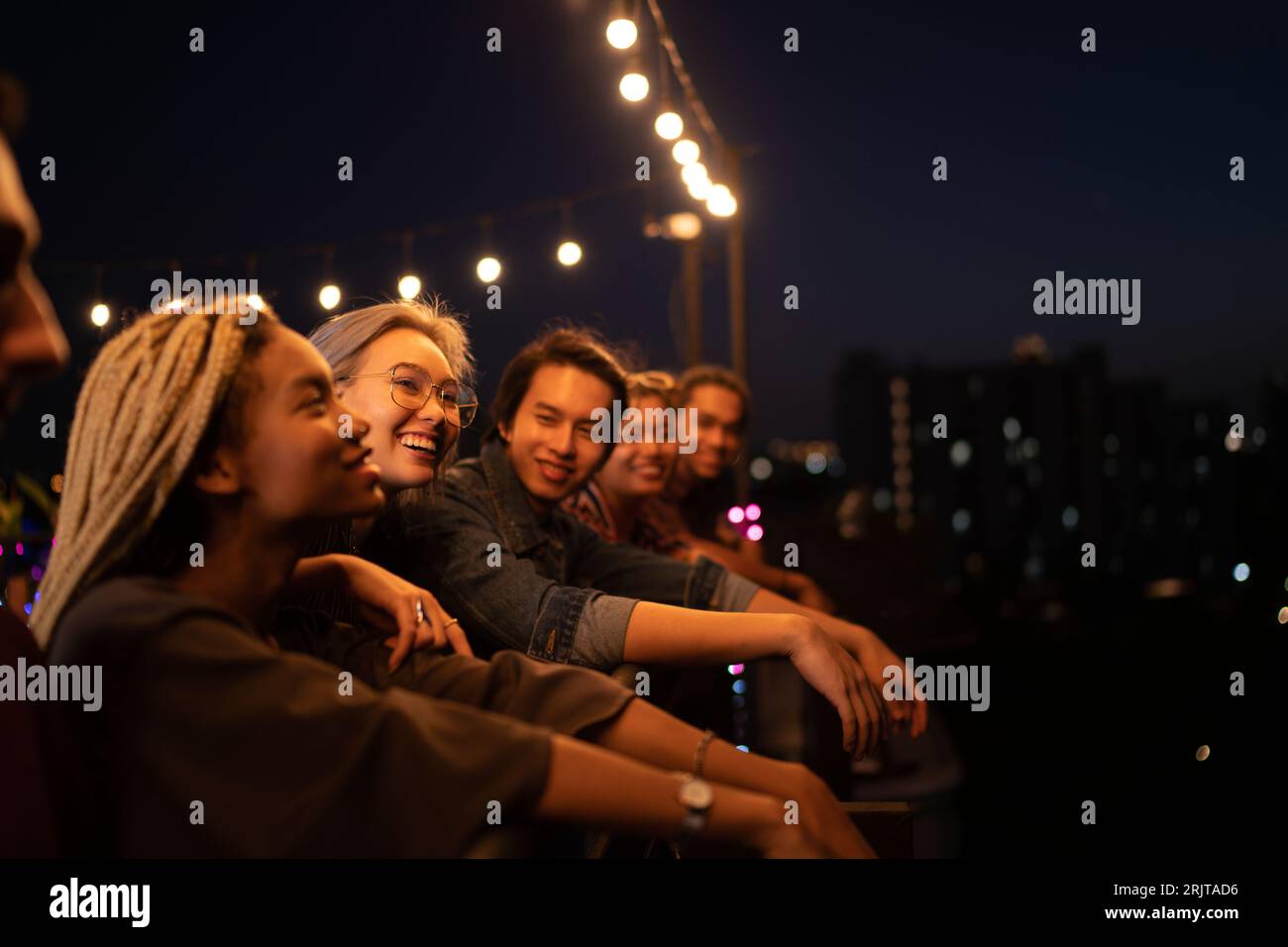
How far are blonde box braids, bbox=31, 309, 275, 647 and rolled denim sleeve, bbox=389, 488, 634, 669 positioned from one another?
97cm

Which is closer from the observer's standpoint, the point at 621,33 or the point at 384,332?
the point at 384,332

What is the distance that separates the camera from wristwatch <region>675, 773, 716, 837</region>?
52.0 inches

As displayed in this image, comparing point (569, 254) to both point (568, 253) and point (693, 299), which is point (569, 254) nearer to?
point (568, 253)

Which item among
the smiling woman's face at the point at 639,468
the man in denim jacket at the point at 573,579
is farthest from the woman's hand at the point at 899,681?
the smiling woman's face at the point at 639,468

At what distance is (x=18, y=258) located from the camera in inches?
38.1

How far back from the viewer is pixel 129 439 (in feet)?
4.57

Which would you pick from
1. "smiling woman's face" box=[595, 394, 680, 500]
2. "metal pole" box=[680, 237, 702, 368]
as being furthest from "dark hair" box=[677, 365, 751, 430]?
"metal pole" box=[680, 237, 702, 368]

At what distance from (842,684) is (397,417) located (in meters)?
1.14

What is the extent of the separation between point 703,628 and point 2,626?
1.29 metres

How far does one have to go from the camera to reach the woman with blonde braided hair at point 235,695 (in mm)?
1250

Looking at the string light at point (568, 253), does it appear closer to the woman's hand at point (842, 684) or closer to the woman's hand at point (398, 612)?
the woman's hand at point (842, 684)

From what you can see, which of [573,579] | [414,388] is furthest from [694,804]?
[573,579]
